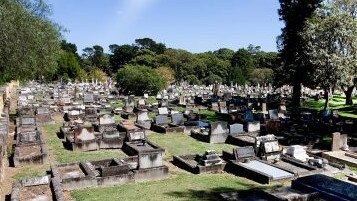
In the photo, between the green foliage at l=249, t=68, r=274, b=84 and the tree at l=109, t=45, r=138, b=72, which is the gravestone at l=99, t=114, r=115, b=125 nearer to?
the green foliage at l=249, t=68, r=274, b=84

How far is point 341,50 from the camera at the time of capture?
30.6m

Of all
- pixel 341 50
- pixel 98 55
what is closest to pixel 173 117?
pixel 341 50

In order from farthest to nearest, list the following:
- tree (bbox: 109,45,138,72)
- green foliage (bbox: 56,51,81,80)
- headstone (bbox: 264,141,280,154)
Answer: tree (bbox: 109,45,138,72), green foliage (bbox: 56,51,81,80), headstone (bbox: 264,141,280,154)

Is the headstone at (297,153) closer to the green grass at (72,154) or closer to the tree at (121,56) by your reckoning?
the green grass at (72,154)

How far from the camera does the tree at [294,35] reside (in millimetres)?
37562

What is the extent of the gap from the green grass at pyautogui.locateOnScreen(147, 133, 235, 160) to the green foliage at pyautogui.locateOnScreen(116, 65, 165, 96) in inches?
1028

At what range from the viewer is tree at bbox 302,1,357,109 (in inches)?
1173

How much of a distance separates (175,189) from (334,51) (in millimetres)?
22420

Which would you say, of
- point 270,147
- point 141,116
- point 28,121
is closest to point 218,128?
point 270,147

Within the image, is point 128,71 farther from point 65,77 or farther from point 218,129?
point 65,77

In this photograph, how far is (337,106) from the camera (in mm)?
39156

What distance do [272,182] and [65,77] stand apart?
74.4 m

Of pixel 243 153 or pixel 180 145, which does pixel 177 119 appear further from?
pixel 243 153

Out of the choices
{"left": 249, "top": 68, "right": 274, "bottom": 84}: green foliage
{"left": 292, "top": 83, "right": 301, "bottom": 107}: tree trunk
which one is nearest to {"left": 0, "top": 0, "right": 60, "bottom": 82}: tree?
{"left": 292, "top": 83, "right": 301, "bottom": 107}: tree trunk
